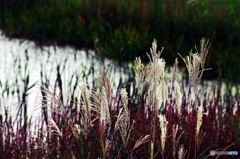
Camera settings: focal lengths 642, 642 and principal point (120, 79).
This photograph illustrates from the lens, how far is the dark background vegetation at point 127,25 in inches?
233

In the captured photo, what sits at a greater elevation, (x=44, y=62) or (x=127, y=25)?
(x=127, y=25)

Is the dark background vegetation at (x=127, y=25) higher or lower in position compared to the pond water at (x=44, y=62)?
higher

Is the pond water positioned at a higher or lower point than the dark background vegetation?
lower

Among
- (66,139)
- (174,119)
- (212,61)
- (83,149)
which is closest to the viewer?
(83,149)

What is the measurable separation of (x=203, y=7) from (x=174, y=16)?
0.95 metres

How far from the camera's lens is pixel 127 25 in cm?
671

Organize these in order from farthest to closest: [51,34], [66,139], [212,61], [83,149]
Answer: [51,34], [212,61], [66,139], [83,149]

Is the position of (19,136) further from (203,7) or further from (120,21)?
(203,7)

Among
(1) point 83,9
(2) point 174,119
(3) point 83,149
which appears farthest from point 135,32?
(3) point 83,149

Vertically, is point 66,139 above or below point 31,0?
below

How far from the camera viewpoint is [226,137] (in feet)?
10.7

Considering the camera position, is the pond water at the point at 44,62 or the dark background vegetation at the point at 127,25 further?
the dark background vegetation at the point at 127,25

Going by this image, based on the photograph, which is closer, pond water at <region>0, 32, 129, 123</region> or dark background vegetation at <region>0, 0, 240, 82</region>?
pond water at <region>0, 32, 129, 123</region>

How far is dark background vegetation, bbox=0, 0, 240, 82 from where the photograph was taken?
19.4ft
